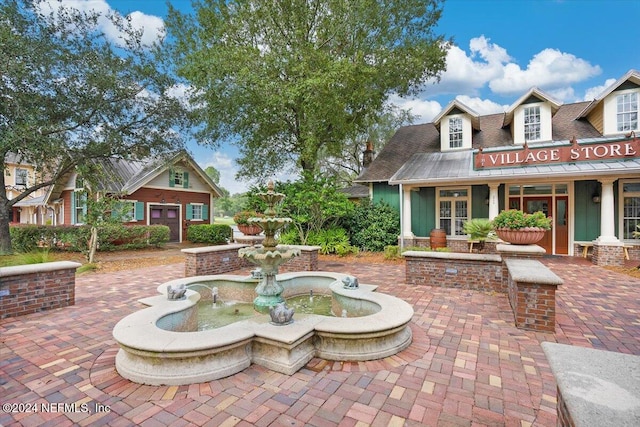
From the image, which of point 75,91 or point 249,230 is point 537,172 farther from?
point 75,91

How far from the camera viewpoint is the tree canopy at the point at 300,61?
11188 millimetres

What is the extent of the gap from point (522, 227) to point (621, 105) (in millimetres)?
8646

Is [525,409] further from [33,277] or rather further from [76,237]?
[76,237]

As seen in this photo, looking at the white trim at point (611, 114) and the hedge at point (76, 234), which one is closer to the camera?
the white trim at point (611, 114)

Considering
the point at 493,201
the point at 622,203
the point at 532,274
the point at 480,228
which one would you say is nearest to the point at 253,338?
the point at 532,274

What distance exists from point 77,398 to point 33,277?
11.2ft

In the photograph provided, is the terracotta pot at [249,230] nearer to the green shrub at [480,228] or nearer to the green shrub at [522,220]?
the green shrub at [480,228]

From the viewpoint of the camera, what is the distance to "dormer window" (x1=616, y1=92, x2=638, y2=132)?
33.7 ft

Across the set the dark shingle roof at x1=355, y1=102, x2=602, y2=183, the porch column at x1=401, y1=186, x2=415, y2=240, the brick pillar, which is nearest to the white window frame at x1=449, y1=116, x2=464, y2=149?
the dark shingle roof at x1=355, y1=102, x2=602, y2=183

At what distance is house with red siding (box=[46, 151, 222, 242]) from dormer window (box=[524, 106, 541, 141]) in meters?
→ 15.1

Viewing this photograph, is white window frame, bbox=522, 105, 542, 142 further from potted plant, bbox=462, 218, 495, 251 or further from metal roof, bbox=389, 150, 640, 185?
potted plant, bbox=462, 218, 495, 251

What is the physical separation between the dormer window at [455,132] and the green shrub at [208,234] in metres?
12.9

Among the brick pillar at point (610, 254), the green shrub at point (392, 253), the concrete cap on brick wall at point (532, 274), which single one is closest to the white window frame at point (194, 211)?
the green shrub at point (392, 253)

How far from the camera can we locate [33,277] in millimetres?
4809
